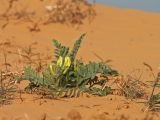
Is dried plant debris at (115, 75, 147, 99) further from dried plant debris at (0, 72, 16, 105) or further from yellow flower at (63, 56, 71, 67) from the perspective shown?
dried plant debris at (0, 72, 16, 105)

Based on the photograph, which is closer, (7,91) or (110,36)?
(7,91)

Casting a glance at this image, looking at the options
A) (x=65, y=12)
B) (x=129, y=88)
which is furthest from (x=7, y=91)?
(x=65, y=12)

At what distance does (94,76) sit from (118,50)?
4.82 m

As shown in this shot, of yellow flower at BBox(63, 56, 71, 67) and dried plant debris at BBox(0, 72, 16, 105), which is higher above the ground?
yellow flower at BBox(63, 56, 71, 67)

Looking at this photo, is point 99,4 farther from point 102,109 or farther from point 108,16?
point 102,109

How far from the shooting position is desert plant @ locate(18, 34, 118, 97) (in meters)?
4.14

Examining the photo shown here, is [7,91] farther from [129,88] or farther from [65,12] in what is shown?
[65,12]

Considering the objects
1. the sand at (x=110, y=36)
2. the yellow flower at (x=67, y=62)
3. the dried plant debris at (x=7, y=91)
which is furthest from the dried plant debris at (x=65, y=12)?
the yellow flower at (x=67, y=62)

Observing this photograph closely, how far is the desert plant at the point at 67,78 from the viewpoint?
4.14 meters

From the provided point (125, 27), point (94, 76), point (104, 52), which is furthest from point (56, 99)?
point (125, 27)

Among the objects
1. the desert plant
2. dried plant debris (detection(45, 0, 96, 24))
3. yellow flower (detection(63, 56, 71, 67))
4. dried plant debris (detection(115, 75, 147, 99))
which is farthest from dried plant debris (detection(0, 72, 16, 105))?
dried plant debris (detection(45, 0, 96, 24))

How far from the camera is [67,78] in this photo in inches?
166

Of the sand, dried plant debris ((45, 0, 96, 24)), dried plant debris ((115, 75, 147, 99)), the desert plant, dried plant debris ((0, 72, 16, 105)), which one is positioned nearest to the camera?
dried plant debris ((0, 72, 16, 105))

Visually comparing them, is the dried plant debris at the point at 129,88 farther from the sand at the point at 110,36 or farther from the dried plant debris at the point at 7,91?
the sand at the point at 110,36
